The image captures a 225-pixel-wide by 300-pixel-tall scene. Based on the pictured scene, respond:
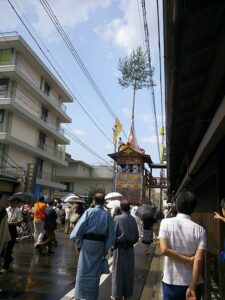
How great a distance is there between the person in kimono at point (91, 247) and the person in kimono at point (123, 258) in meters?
0.53

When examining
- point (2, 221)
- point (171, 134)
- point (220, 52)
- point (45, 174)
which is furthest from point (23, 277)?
point (45, 174)

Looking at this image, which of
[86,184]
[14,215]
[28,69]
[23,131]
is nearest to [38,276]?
[14,215]

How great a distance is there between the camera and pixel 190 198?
3562 millimetres

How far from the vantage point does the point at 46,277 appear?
812 centimetres

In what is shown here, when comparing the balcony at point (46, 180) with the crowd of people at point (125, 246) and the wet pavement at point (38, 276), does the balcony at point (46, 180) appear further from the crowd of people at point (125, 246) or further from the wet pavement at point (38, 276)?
the crowd of people at point (125, 246)

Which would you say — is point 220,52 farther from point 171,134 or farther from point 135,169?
point 135,169

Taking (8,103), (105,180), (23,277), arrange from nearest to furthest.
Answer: (23,277) < (8,103) < (105,180)

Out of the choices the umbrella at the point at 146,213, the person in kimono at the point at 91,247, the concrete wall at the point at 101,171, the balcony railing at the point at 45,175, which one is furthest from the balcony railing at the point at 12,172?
the person in kimono at the point at 91,247

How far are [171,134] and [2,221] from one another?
379 centimetres

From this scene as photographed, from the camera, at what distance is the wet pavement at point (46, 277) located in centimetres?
664

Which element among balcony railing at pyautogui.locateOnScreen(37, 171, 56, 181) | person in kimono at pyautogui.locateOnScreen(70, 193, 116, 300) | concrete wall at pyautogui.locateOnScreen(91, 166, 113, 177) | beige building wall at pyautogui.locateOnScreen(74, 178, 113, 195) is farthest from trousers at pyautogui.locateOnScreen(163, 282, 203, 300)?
beige building wall at pyautogui.locateOnScreen(74, 178, 113, 195)

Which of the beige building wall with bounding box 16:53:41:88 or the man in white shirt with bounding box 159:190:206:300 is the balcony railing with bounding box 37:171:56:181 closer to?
the beige building wall with bounding box 16:53:41:88

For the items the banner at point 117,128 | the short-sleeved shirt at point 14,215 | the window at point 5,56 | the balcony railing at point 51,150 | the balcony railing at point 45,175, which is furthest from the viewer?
the balcony railing at point 51,150

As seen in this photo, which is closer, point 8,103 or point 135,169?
point 135,169
